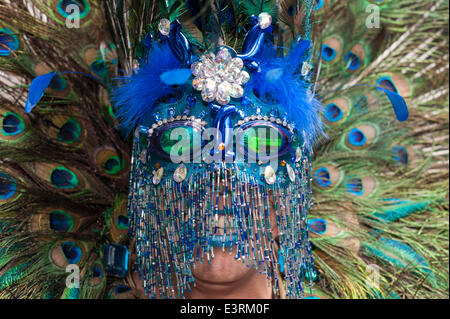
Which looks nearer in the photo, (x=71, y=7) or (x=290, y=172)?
(x=290, y=172)

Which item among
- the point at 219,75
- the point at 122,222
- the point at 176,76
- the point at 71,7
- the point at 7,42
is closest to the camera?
the point at 176,76

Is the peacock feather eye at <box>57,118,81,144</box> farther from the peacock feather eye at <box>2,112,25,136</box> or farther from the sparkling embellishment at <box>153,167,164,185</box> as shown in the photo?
the sparkling embellishment at <box>153,167,164,185</box>

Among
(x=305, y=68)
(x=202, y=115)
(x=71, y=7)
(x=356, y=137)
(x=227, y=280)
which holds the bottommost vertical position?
(x=227, y=280)

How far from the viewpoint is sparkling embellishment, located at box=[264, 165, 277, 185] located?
1344mm

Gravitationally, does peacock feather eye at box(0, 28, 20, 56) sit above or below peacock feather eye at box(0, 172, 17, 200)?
above

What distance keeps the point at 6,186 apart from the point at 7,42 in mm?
536

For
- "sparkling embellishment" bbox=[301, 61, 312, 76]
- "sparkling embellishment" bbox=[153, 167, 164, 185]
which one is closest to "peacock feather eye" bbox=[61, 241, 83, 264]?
"sparkling embellishment" bbox=[153, 167, 164, 185]

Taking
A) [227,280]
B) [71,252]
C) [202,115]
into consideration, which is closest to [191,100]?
[202,115]

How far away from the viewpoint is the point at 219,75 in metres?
1.33

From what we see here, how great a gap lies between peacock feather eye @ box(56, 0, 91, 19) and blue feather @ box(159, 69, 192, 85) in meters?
0.71

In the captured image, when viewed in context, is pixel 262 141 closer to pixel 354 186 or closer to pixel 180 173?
pixel 180 173

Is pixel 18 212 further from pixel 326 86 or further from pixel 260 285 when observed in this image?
pixel 326 86

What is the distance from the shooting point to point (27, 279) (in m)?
1.58

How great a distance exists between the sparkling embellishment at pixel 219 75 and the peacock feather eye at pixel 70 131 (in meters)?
0.69
